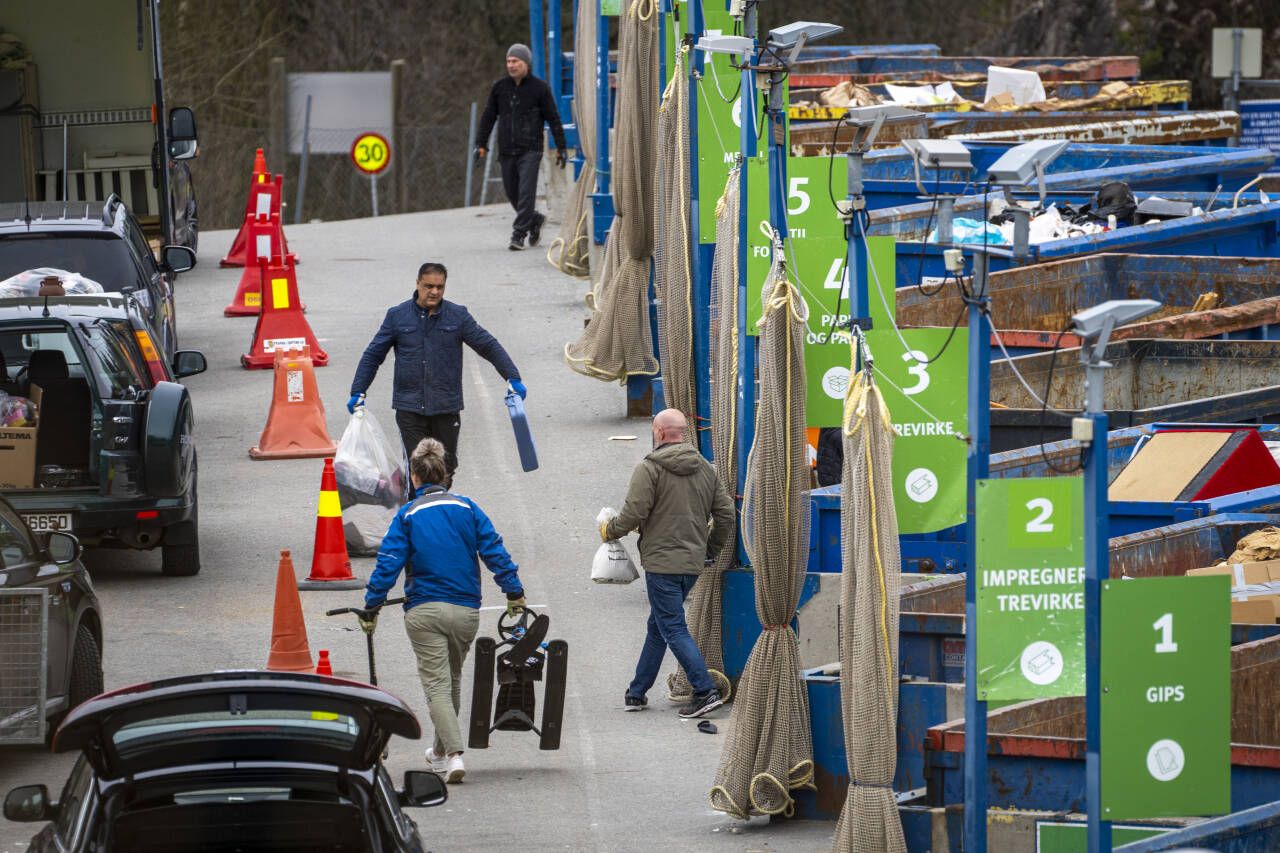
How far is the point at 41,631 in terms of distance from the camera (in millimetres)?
8266

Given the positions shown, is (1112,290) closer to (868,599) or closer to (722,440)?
(722,440)

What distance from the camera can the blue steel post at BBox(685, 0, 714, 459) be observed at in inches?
470

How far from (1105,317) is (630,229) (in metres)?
9.06

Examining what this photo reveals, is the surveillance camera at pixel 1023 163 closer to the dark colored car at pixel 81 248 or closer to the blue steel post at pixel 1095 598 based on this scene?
the blue steel post at pixel 1095 598

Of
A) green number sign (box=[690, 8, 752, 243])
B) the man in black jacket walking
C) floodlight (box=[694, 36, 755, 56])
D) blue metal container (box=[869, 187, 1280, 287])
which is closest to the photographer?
floodlight (box=[694, 36, 755, 56])

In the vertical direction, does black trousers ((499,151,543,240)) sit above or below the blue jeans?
above

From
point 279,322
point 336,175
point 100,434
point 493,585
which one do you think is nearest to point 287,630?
point 100,434

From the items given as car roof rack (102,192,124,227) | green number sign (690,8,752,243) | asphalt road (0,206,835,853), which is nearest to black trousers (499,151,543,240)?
asphalt road (0,206,835,853)

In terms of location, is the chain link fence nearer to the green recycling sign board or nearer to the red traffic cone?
the red traffic cone

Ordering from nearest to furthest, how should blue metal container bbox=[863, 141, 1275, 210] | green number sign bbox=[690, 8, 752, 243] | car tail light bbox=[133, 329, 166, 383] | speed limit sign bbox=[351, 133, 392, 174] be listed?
green number sign bbox=[690, 8, 752, 243]
car tail light bbox=[133, 329, 166, 383]
blue metal container bbox=[863, 141, 1275, 210]
speed limit sign bbox=[351, 133, 392, 174]

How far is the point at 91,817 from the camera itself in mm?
5672

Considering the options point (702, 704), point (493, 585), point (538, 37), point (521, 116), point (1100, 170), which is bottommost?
point (702, 704)

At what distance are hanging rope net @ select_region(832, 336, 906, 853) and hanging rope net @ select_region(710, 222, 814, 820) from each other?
1009 mm

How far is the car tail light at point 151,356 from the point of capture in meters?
12.1
